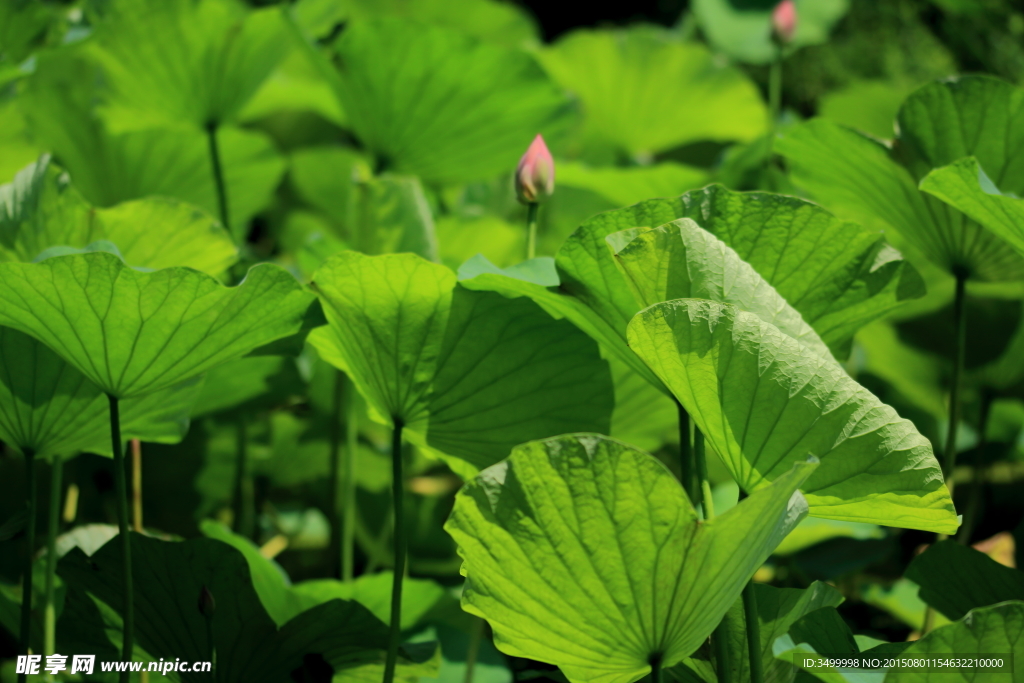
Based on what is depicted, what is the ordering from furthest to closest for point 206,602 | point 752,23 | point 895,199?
point 752,23 → point 895,199 → point 206,602

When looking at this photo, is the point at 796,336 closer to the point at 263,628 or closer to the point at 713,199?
the point at 713,199

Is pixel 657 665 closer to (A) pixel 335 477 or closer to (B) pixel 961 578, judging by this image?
(B) pixel 961 578

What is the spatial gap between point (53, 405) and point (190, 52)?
389 mm

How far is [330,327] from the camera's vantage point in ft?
1.54

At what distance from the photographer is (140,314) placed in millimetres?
419

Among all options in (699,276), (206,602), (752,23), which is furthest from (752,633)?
(752,23)

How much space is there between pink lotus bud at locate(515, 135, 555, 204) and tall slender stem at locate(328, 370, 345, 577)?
0.89 feet

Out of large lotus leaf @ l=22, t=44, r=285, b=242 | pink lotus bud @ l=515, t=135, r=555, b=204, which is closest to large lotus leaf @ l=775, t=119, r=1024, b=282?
pink lotus bud @ l=515, t=135, r=555, b=204

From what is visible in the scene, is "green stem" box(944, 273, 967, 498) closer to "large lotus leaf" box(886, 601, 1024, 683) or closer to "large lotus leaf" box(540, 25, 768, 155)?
"large lotus leaf" box(886, 601, 1024, 683)

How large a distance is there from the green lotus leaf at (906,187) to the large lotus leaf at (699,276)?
0.18 m

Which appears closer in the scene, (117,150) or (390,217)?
(390,217)

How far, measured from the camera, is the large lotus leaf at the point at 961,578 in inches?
17.7

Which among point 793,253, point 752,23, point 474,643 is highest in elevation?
point 752,23

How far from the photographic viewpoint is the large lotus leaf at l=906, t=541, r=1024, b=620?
450 mm
